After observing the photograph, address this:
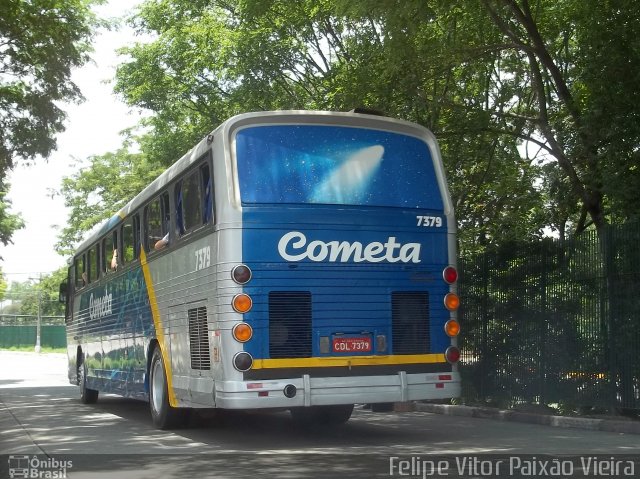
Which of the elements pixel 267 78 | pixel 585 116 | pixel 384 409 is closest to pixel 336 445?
pixel 384 409

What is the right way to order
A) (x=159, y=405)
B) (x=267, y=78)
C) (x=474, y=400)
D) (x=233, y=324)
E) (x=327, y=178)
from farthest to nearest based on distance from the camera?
(x=267, y=78)
(x=474, y=400)
(x=159, y=405)
(x=327, y=178)
(x=233, y=324)

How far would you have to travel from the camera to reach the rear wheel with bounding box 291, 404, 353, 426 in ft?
45.2

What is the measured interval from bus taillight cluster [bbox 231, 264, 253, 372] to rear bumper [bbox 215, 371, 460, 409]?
215 millimetres

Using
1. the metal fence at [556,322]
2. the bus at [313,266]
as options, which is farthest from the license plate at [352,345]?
the metal fence at [556,322]

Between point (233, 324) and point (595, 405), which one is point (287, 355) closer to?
point (233, 324)

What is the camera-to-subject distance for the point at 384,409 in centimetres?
1683

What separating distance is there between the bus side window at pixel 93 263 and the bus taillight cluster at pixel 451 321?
8905 mm

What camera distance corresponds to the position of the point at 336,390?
10.9 m

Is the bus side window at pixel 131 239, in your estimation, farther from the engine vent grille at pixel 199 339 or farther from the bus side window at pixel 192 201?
the engine vent grille at pixel 199 339

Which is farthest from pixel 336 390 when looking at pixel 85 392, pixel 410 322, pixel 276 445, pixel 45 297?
pixel 45 297

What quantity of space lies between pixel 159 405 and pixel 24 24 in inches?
450

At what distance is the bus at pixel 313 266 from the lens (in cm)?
1080

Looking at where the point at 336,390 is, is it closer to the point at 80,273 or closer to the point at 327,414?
the point at 327,414

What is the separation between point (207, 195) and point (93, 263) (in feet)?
27.4
